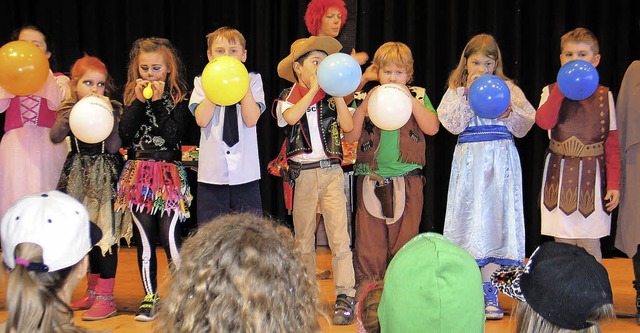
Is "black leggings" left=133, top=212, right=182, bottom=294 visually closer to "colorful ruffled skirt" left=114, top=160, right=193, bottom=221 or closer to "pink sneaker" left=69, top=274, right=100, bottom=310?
"colorful ruffled skirt" left=114, top=160, right=193, bottom=221

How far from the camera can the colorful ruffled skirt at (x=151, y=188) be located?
3004mm

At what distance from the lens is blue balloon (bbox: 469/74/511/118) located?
111 inches

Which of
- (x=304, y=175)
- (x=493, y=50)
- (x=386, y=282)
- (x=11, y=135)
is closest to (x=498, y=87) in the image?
(x=493, y=50)

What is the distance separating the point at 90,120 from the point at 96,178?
321 millimetres

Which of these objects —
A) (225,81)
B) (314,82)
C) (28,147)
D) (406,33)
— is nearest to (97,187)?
(28,147)

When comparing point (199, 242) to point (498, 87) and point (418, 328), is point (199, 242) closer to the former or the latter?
point (418, 328)

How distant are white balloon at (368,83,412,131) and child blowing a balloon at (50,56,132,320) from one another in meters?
1.16

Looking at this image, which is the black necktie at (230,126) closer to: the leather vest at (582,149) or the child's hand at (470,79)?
the child's hand at (470,79)

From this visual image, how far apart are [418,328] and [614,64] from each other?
12.8ft

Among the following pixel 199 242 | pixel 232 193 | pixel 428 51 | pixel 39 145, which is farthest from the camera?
pixel 428 51

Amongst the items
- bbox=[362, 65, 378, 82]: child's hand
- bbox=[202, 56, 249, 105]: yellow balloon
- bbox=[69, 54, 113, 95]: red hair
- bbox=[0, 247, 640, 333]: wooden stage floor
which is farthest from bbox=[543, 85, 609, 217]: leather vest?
bbox=[69, 54, 113, 95]: red hair

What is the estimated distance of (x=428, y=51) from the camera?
462 centimetres

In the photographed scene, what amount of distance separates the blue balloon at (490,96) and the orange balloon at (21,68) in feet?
6.12

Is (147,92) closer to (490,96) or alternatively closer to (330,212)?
(330,212)
